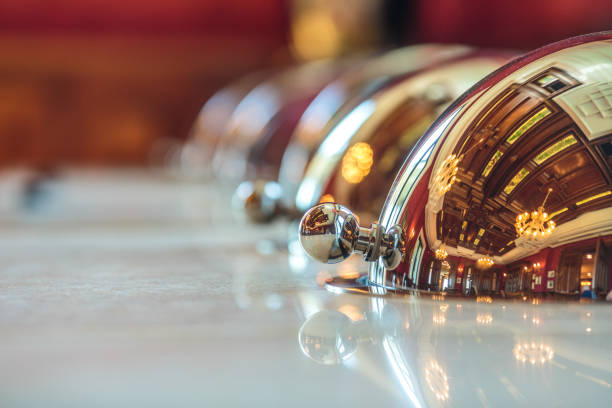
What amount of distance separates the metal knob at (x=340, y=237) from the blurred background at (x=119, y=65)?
2.72 metres

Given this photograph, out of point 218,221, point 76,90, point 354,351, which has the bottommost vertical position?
point 354,351

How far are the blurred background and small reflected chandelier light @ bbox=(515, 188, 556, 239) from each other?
2.76 meters

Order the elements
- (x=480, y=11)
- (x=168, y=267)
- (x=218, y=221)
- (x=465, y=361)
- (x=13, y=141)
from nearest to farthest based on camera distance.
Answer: (x=465, y=361)
(x=168, y=267)
(x=218, y=221)
(x=480, y=11)
(x=13, y=141)

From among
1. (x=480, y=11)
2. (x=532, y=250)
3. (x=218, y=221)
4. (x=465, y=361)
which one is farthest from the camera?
(x=480, y=11)

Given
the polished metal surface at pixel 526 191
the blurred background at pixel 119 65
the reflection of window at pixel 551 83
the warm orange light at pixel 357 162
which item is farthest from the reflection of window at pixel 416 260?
the blurred background at pixel 119 65

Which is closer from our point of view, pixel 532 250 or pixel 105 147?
pixel 532 250

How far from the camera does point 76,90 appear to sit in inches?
131

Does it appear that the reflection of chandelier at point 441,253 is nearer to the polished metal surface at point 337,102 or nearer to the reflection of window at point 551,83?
the reflection of window at point 551,83

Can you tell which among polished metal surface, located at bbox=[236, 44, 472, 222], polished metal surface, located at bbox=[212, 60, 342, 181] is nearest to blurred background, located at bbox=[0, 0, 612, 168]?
polished metal surface, located at bbox=[212, 60, 342, 181]

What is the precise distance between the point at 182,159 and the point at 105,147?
1191 mm

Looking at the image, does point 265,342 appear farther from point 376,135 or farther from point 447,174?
point 376,135

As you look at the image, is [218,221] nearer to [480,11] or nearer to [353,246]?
[353,246]

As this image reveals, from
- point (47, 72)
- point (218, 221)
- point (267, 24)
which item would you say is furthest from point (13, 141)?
point (218, 221)

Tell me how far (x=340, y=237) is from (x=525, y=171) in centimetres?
10
